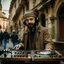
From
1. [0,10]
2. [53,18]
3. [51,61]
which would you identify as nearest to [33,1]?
[53,18]

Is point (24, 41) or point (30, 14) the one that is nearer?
point (30, 14)

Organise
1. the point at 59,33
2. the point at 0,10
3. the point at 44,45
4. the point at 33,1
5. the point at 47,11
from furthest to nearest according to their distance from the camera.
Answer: the point at 0,10, the point at 33,1, the point at 47,11, the point at 59,33, the point at 44,45

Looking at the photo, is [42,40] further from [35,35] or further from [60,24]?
[60,24]

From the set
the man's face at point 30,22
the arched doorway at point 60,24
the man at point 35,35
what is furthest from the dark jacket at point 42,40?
the arched doorway at point 60,24

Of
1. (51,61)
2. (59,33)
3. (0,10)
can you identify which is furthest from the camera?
(0,10)

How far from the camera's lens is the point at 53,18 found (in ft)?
53.0

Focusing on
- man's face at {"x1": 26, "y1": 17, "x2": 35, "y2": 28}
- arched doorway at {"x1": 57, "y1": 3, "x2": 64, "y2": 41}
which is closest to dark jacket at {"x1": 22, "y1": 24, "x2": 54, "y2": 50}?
man's face at {"x1": 26, "y1": 17, "x2": 35, "y2": 28}

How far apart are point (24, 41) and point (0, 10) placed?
72670 millimetres

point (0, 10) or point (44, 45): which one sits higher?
point (0, 10)

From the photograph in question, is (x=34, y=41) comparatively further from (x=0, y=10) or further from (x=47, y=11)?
(x=0, y=10)

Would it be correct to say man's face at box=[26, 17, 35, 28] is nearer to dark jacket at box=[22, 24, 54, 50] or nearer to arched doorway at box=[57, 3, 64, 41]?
dark jacket at box=[22, 24, 54, 50]

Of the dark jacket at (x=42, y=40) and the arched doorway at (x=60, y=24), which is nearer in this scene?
the dark jacket at (x=42, y=40)

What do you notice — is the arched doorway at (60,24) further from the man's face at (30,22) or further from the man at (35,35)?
the man's face at (30,22)

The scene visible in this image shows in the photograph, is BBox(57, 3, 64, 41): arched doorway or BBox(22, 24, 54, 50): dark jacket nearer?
BBox(22, 24, 54, 50): dark jacket
